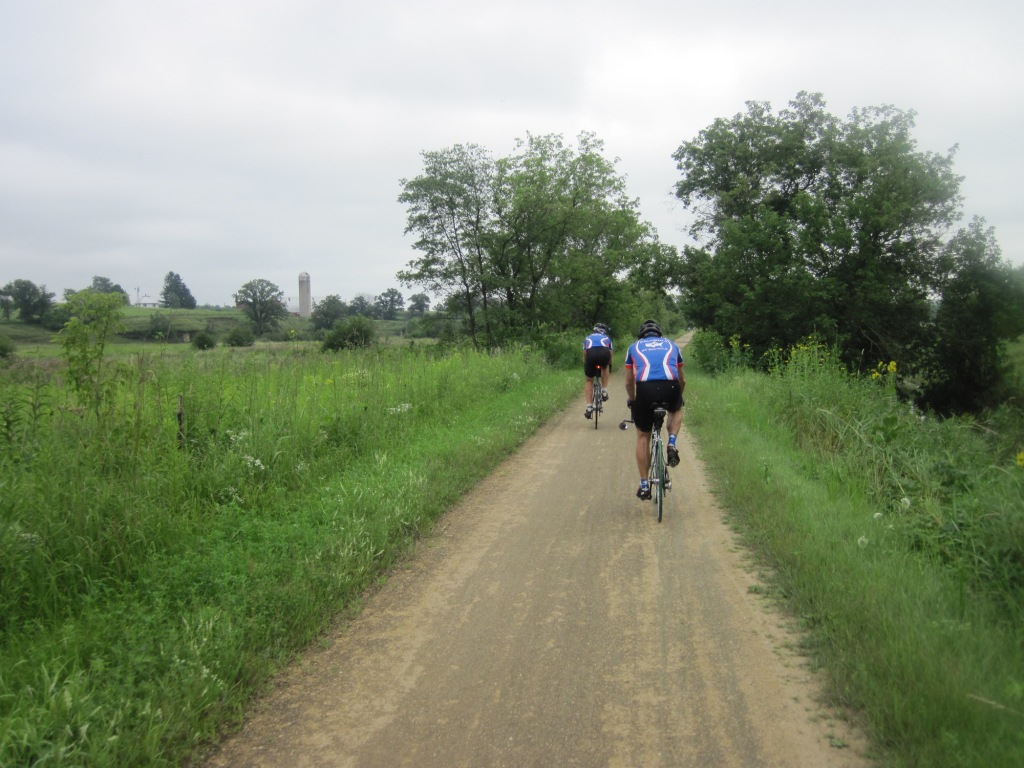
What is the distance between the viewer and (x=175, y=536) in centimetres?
520

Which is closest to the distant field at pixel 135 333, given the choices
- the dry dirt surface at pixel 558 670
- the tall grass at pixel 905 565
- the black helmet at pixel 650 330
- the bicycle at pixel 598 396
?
the dry dirt surface at pixel 558 670

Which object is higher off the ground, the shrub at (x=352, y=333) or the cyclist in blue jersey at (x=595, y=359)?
the shrub at (x=352, y=333)

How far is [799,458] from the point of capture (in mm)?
8734

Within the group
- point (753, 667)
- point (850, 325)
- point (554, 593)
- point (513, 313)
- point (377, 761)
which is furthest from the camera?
point (513, 313)

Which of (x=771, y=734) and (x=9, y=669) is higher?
(x=9, y=669)

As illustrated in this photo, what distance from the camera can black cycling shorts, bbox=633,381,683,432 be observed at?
7.06m

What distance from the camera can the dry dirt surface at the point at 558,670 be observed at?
318 cm

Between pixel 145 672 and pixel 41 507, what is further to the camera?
pixel 41 507

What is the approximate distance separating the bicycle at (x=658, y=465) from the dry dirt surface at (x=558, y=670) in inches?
18.5

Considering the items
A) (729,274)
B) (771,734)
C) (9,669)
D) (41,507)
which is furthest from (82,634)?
(729,274)

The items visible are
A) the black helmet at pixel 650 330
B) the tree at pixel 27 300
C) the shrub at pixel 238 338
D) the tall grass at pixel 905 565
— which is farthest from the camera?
the shrub at pixel 238 338

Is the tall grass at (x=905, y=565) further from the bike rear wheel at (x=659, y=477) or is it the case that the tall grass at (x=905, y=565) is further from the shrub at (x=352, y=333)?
the shrub at (x=352, y=333)

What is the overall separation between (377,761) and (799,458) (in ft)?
23.0

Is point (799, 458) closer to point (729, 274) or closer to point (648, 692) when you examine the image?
point (648, 692)
